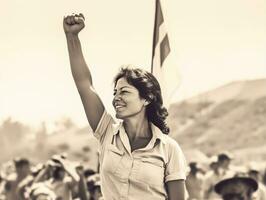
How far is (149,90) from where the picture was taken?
195 inches

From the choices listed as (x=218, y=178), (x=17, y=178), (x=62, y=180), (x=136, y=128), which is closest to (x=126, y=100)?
(x=136, y=128)

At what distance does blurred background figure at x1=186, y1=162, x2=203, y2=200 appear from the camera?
12344 millimetres

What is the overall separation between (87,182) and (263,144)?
87.0 feet

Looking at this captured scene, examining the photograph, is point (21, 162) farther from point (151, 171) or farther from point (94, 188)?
point (151, 171)

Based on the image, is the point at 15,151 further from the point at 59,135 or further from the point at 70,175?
the point at 70,175

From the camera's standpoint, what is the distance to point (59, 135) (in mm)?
48812

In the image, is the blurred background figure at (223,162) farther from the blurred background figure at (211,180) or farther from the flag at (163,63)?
the flag at (163,63)

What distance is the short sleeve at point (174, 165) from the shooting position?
4.86 meters

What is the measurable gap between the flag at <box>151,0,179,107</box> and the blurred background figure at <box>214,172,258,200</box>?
796 millimetres

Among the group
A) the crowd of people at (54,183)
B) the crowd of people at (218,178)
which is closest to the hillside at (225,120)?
the crowd of people at (54,183)

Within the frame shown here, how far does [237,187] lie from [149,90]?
3.42 metres

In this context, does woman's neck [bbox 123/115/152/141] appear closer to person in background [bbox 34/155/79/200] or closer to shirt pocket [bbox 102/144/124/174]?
shirt pocket [bbox 102/144/124/174]

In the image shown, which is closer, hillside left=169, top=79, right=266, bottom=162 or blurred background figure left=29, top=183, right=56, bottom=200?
blurred background figure left=29, top=183, right=56, bottom=200

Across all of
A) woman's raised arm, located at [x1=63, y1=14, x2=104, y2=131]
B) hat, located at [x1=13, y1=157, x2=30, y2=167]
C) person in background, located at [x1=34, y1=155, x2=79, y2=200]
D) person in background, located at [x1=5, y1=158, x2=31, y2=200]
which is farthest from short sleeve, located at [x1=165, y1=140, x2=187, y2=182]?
hat, located at [x1=13, y1=157, x2=30, y2=167]
